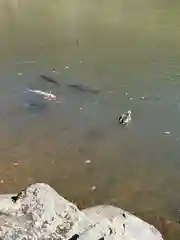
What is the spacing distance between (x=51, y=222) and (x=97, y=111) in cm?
303

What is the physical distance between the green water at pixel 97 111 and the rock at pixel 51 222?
81 centimetres

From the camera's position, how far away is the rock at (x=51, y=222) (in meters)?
2.94

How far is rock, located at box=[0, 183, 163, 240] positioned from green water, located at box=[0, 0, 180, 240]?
81 centimetres

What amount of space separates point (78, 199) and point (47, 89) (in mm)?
2447

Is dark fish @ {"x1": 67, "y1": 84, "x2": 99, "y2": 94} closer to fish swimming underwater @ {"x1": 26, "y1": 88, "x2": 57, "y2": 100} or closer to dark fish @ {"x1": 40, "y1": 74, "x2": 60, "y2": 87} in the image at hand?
dark fish @ {"x1": 40, "y1": 74, "x2": 60, "y2": 87}

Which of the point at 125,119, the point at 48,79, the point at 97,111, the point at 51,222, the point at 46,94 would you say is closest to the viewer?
the point at 51,222

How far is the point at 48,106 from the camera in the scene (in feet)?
20.1

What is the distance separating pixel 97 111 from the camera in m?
5.99

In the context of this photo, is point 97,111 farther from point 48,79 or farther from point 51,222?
point 51,222

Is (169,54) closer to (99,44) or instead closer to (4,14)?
(99,44)

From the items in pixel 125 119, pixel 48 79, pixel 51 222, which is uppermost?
pixel 51 222

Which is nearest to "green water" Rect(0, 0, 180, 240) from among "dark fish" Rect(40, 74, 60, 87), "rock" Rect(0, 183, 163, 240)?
"dark fish" Rect(40, 74, 60, 87)

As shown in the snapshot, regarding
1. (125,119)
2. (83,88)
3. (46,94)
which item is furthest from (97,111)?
(46,94)

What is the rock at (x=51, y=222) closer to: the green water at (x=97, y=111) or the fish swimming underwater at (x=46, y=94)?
the green water at (x=97, y=111)
